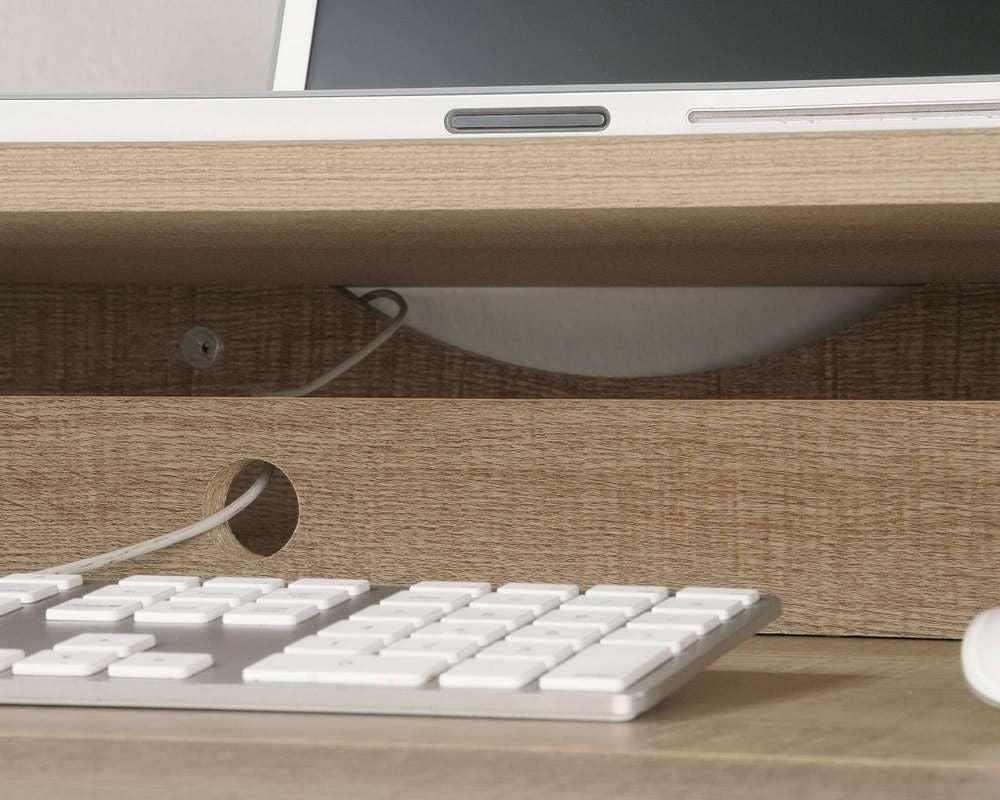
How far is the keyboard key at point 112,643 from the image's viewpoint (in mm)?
425

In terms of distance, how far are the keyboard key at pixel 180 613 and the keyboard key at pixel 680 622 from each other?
0.15 metres

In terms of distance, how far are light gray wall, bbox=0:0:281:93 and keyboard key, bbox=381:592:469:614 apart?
23.8 inches

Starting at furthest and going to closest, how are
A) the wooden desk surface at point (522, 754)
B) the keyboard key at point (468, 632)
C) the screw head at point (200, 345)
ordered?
the screw head at point (200, 345)
the keyboard key at point (468, 632)
the wooden desk surface at point (522, 754)

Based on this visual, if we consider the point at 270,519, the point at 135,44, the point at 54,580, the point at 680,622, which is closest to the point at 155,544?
the point at 54,580

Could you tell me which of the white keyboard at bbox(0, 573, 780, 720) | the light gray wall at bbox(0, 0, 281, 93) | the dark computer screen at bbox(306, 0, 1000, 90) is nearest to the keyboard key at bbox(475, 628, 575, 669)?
the white keyboard at bbox(0, 573, 780, 720)

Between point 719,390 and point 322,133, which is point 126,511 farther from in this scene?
point 719,390

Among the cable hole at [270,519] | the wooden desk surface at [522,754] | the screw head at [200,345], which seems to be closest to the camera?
the wooden desk surface at [522,754]

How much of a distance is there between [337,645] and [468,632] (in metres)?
0.04

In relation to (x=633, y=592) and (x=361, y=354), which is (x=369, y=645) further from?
(x=361, y=354)

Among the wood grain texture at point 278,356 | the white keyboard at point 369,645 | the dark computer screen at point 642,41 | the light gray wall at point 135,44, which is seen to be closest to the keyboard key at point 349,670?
the white keyboard at point 369,645

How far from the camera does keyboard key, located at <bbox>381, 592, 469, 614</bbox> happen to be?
0.48m

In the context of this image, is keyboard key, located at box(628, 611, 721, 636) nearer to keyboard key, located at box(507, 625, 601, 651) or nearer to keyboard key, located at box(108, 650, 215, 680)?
keyboard key, located at box(507, 625, 601, 651)

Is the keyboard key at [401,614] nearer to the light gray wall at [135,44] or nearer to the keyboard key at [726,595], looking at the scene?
the keyboard key at [726,595]

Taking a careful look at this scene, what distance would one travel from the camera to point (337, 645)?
42 cm
